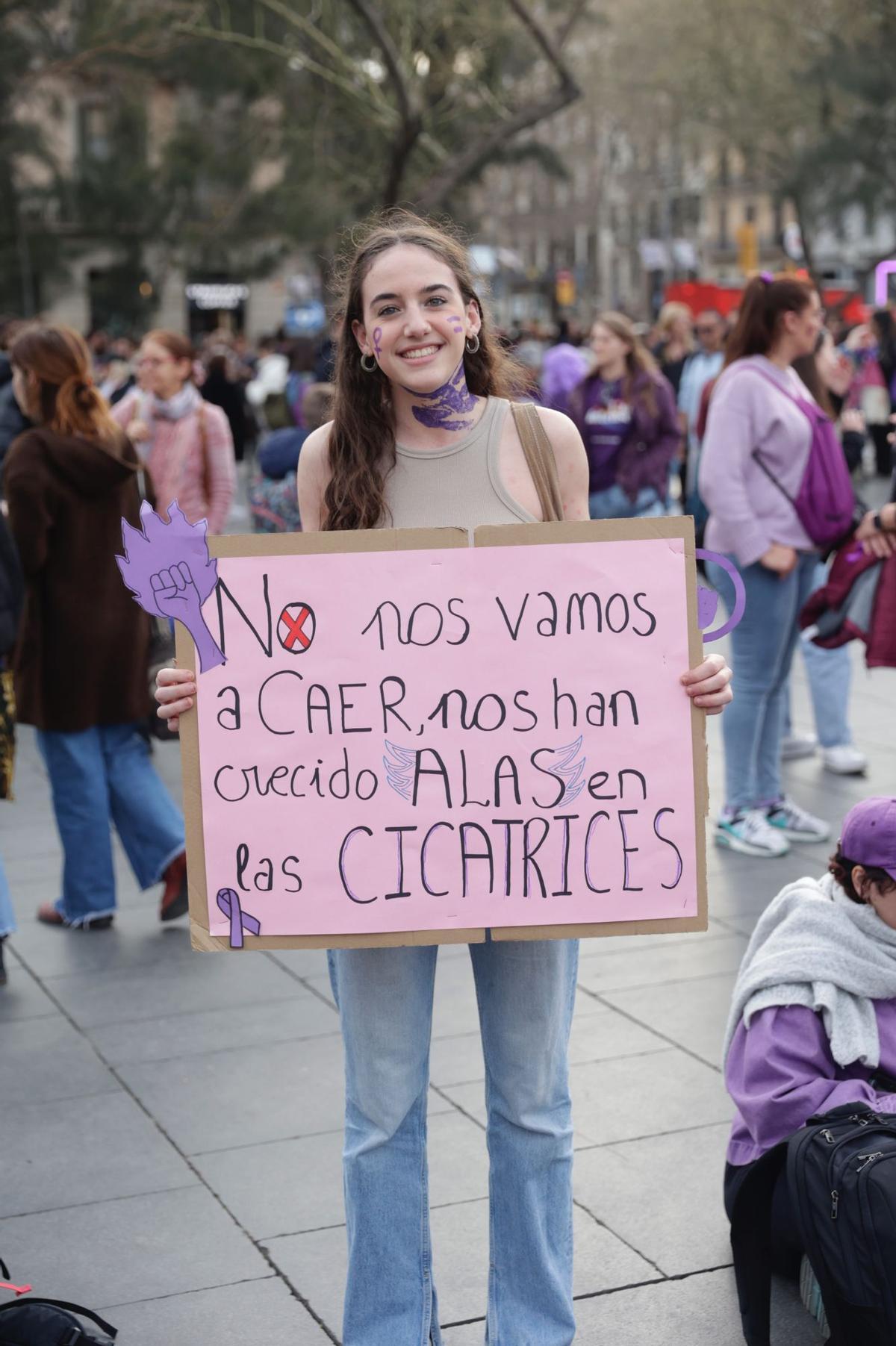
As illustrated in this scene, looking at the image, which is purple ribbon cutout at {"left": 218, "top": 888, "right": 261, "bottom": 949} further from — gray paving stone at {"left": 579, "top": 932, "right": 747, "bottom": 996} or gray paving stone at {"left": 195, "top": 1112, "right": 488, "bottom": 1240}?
gray paving stone at {"left": 579, "top": 932, "right": 747, "bottom": 996}

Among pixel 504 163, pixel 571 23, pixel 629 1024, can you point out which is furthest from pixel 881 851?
pixel 504 163

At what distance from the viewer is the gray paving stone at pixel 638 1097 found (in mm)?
3916

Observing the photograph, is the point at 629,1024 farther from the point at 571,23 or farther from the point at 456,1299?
the point at 571,23

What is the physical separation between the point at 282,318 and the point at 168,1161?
2256 inches

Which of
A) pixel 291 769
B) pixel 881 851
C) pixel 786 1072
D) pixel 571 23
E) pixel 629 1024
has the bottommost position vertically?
pixel 629 1024

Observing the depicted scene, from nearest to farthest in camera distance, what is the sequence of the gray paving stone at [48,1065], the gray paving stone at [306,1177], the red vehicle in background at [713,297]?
the gray paving stone at [306,1177], the gray paving stone at [48,1065], the red vehicle in background at [713,297]

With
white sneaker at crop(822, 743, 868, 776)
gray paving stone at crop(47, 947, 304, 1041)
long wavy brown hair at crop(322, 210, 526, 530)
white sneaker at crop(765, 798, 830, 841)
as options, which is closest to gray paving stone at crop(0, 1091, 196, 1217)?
gray paving stone at crop(47, 947, 304, 1041)

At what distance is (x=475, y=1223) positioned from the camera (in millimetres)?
3482

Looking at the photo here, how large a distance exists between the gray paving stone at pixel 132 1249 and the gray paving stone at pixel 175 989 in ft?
3.56

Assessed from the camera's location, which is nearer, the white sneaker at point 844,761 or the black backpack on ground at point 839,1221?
the black backpack on ground at point 839,1221

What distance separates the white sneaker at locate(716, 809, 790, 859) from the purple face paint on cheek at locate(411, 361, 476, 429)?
3655mm

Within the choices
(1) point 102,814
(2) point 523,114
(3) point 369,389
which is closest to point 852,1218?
(3) point 369,389

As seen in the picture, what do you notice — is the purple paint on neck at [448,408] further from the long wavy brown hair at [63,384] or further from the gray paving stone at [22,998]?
the long wavy brown hair at [63,384]

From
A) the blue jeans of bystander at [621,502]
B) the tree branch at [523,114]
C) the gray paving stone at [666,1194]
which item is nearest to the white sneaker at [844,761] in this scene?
the blue jeans of bystander at [621,502]
